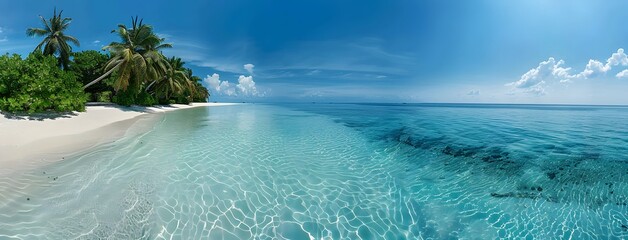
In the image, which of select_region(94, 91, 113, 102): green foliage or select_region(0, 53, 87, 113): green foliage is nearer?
select_region(0, 53, 87, 113): green foliage

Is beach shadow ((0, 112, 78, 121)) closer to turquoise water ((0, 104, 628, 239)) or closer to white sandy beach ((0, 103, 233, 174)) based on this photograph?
Answer: white sandy beach ((0, 103, 233, 174))

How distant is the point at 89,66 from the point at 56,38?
4217mm

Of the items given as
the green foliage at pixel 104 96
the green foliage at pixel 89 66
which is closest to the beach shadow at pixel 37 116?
the green foliage at pixel 89 66

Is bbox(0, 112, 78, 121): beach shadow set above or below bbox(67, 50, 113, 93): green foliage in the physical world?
below

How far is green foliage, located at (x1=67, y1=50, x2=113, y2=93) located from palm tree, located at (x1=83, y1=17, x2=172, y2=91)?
660 cm

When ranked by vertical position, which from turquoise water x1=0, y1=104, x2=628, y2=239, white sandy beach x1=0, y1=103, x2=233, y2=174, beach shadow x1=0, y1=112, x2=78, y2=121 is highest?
beach shadow x1=0, y1=112, x2=78, y2=121

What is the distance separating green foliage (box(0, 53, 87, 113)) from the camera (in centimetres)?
1359

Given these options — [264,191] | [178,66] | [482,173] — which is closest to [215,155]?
[264,191]

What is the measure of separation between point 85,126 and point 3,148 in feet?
23.4

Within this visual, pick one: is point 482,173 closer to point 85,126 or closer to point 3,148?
point 3,148

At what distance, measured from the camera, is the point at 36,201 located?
16.5 feet

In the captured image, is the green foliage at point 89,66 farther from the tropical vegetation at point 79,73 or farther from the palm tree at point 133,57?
the palm tree at point 133,57

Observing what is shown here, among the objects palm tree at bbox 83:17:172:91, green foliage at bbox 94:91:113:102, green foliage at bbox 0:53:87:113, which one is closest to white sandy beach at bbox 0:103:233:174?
green foliage at bbox 0:53:87:113

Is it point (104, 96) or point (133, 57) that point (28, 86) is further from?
point (104, 96)
